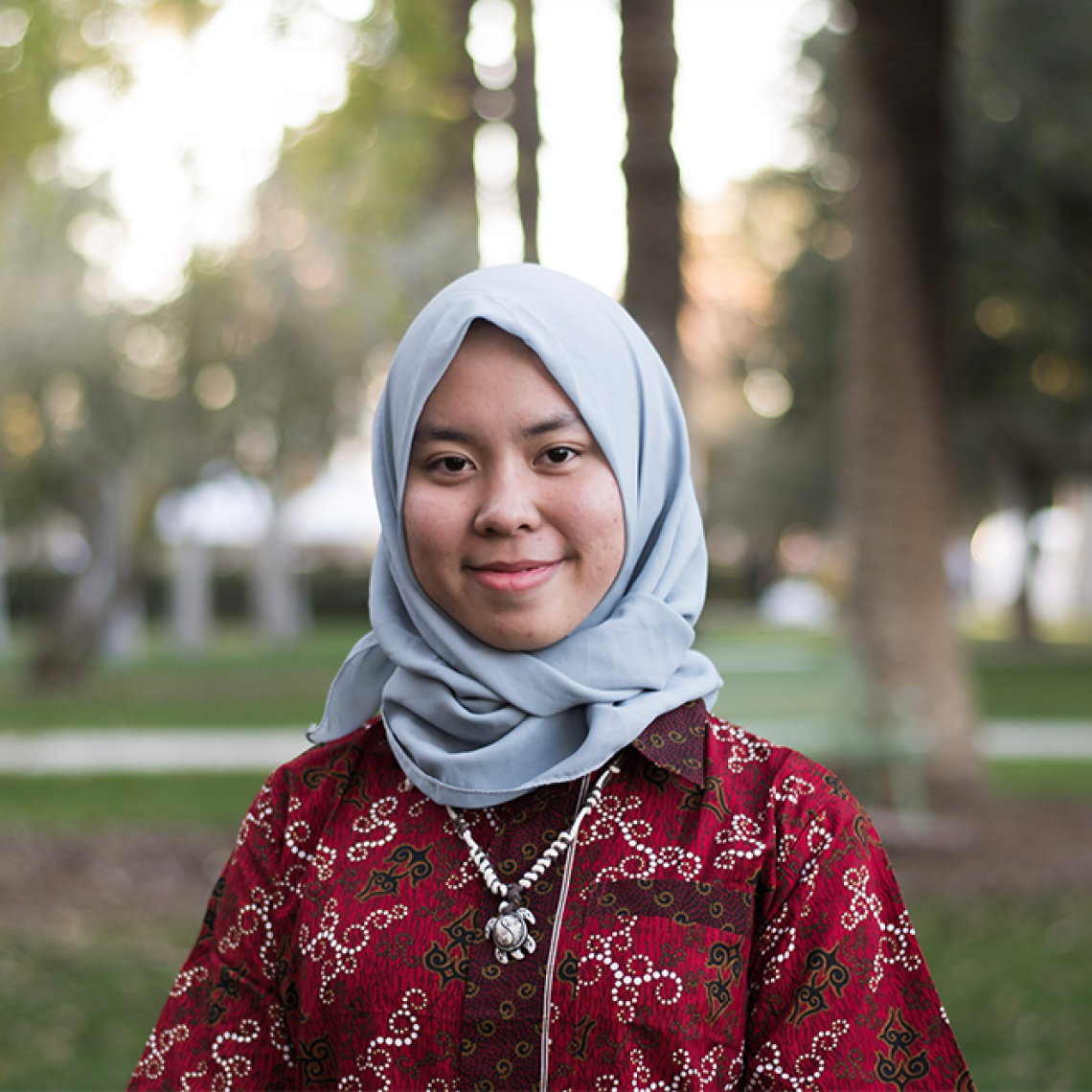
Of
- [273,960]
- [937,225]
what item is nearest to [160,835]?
[937,225]

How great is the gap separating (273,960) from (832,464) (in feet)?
69.2

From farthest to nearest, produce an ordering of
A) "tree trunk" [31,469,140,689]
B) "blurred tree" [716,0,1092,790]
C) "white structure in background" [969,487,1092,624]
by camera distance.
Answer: "white structure in background" [969,487,1092,624] → "tree trunk" [31,469,140,689] → "blurred tree" [716,0,1092,790]

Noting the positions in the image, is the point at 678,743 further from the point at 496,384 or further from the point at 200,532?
the point at 200,532

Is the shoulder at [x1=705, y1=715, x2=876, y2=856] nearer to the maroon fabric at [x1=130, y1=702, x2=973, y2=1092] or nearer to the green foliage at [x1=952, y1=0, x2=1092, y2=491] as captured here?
the maroon fabric at [x1=130, y1=702, x2=973, y2=1092]

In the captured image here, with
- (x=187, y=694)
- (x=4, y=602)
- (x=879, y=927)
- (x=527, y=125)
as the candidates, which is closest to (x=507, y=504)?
(x=879, y=927)

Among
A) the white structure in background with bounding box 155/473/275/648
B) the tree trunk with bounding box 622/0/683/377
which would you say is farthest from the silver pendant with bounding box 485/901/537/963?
the white structure in background with bounding box 155/473/275/648

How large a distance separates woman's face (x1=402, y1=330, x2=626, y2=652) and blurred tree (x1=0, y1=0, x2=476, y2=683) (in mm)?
9266

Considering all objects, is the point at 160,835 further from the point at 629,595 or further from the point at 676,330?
the point at 629,595

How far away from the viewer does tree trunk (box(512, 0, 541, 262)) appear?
7.39m

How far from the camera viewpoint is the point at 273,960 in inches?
64.9

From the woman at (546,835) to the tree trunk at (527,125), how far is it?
18.3 feet

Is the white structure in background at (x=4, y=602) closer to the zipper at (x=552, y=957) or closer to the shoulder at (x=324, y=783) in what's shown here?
the shoulder at (x=324, y=783)

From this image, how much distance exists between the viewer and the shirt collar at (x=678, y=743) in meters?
1.57

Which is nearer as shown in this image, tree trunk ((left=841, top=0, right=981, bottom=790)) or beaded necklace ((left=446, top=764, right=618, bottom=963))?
beaded necklace ((left=446, top=764, right=618, bottom=963))
